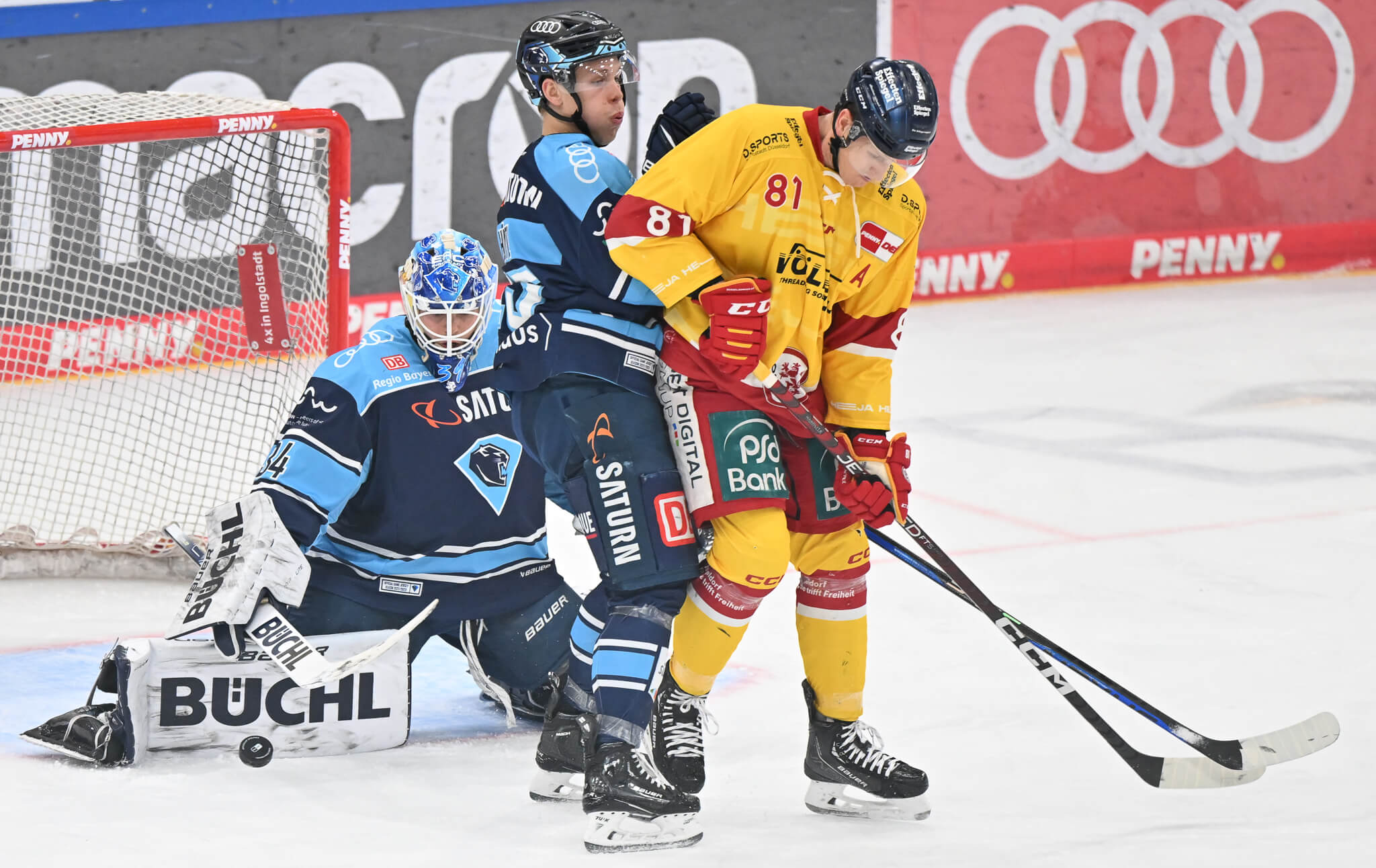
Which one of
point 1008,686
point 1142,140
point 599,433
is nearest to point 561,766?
point 599,433

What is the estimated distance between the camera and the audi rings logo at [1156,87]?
8.36 m

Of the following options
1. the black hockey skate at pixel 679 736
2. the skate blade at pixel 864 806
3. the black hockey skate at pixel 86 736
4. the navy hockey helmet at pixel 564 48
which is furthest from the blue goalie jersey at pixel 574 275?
the black hockey skate at pixel 86 736

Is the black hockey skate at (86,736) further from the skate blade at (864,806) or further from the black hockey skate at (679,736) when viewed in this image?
the skate blade at (864,806)

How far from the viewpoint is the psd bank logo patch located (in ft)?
11.4

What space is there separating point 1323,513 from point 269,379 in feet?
10.4

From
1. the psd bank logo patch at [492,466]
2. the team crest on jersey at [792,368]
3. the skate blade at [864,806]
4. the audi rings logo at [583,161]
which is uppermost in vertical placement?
the audi rings logo at [583,161]

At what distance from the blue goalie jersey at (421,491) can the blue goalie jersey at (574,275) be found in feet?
1.53

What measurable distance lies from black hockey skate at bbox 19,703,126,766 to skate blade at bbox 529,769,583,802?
809mm

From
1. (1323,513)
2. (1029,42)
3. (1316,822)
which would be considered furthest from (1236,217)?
(1316,822)

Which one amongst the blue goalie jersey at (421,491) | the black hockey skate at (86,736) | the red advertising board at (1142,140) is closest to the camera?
the black hockey skate at (86,736)

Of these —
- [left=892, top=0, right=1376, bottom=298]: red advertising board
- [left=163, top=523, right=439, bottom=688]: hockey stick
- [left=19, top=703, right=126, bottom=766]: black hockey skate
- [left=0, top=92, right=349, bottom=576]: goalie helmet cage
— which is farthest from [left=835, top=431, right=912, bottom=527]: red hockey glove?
[left=892, top=0, right=1376, bottom=298]: red advertising board

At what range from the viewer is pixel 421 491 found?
345 cm

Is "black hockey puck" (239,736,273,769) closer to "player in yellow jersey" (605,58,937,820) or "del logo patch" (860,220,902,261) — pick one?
"player in yellow jersey" (605,58,937,820)

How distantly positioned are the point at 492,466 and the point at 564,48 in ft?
2.97
